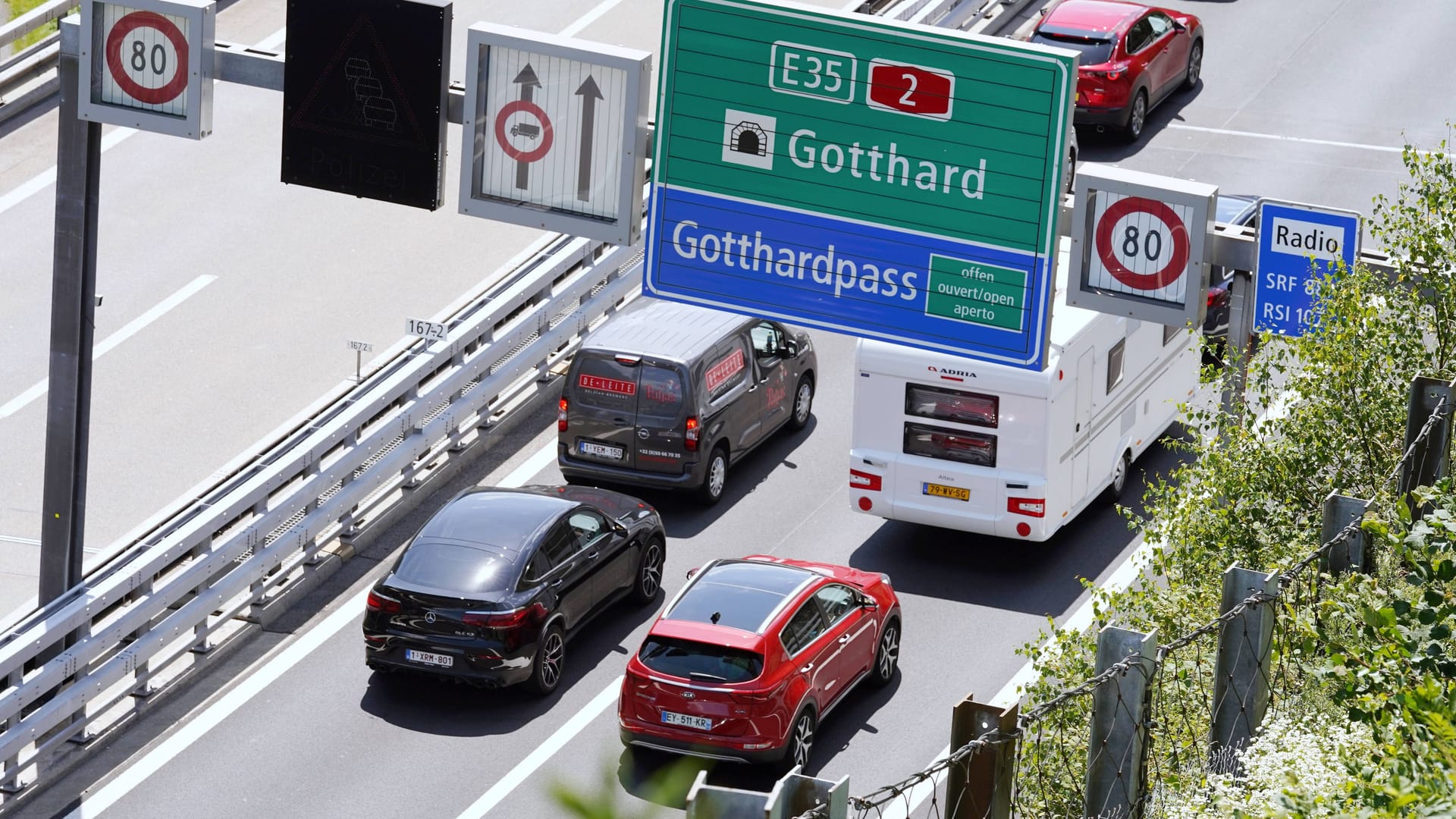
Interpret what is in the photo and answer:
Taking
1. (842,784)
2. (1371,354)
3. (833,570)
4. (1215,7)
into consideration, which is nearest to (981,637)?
(833,570)

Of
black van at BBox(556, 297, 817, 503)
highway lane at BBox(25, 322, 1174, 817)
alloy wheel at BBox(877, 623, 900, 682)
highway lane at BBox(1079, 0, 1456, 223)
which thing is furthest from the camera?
highway lane at BBox(1079, 0, 1456, 223)

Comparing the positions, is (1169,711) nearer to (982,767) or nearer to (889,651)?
(982,767)

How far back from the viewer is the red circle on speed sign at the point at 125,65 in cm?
1538

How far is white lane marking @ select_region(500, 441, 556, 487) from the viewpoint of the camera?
22609 mm

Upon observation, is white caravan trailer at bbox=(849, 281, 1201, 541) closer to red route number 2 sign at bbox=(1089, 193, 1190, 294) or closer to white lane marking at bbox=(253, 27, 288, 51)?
red route number 2 sign at bbox=(1089, 193, 1190, 294)

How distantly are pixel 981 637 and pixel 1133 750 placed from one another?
11442mm

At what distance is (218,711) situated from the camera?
1900cm

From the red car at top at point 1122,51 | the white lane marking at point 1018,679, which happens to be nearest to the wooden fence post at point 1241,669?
the white lane marking at point 1018,679

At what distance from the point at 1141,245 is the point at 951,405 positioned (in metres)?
7.66

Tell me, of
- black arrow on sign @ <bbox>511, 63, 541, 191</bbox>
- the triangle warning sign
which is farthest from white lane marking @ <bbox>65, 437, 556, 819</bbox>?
black arrow on sign @ <bbox>511, 63, 541, 191</bbox>

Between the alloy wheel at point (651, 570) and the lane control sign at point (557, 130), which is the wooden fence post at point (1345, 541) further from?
the alloy wheel at point (651, 570)

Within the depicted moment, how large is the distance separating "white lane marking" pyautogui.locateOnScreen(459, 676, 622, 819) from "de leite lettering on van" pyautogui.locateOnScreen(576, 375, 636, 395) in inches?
144

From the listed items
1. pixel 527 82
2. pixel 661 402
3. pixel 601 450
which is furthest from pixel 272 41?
pixel 527 82

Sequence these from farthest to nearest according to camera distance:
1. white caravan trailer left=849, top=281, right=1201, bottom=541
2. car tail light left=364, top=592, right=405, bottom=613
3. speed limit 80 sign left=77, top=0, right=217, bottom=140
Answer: white caravan trailer left=849, top=281, right=1201, bottom=541 → car tail light left=364, top=592, right=405, bottom=613 → speed limit 80 sign left=77, top=0, right=217, bottom=140
